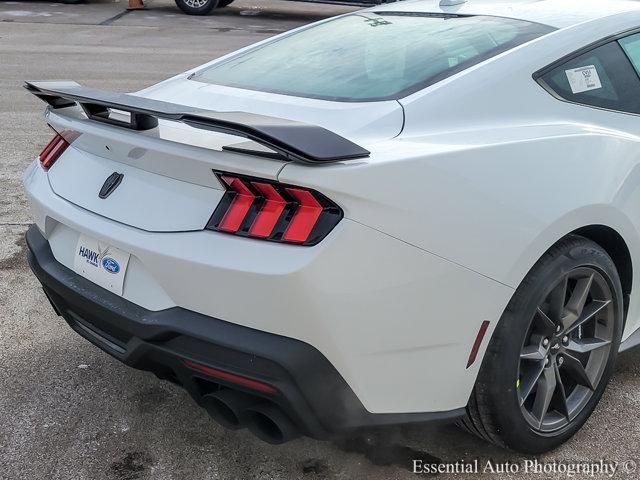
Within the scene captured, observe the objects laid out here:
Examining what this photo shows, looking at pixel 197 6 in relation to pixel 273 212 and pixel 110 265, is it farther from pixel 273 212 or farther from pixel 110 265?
pixel 273 212

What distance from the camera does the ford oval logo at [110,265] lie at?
2264 mm

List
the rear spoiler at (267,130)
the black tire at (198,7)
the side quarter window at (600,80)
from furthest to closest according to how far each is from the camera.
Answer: the black tire at (198,7) → the side quarter window at (600,80) → the rear spoiler at (267,130)

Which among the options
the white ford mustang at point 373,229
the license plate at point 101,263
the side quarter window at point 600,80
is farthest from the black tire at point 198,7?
the license plate at point 101,263

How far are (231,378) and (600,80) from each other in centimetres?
180

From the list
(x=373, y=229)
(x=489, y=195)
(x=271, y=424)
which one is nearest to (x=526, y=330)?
(x=489, y=195)

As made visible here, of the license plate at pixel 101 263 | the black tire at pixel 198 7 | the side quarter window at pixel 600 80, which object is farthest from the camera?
the black tire at pixel 198 7

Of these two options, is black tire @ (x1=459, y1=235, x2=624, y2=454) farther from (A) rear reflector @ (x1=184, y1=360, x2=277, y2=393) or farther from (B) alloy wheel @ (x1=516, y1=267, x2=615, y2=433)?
(A) rear reflector @ (x1=184, y1=360, x2=277, y2=393)

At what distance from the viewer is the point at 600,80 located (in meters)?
2.76

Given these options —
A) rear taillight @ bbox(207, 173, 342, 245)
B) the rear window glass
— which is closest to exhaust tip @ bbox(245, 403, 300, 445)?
rear taillight @ bbox(207, 173, 342, 245)

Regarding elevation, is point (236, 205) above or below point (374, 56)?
below

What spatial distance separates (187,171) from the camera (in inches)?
83.2

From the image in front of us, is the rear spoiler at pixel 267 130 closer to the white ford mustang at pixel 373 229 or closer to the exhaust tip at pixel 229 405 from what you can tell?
the white ford mustang at pixel 373 229

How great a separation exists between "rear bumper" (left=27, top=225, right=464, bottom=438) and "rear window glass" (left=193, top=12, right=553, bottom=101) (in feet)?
3.01

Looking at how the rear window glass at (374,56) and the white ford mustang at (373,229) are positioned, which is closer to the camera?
the white ford mustang at (373,229)
